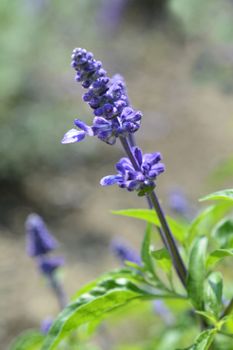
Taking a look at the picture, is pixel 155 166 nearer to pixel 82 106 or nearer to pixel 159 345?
pixel 159 345

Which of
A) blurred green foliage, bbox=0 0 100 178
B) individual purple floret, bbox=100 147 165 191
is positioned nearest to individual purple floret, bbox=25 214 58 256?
individual purple floret, bbox=100 147 165 191

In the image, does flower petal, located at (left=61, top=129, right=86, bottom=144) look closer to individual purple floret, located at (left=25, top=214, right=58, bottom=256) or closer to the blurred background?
individual purple floret, located at (left=25, top=214, right=58, bottom=256)

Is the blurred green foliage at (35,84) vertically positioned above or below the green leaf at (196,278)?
above

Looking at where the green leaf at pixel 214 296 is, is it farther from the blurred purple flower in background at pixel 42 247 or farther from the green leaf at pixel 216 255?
the blurred purple flower in background at pixel 42 247

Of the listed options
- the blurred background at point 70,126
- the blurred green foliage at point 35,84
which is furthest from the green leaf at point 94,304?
the blurred green foliage at point 35,84

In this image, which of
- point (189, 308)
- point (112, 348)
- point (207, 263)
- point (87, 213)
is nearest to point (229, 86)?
point (87, 213)
